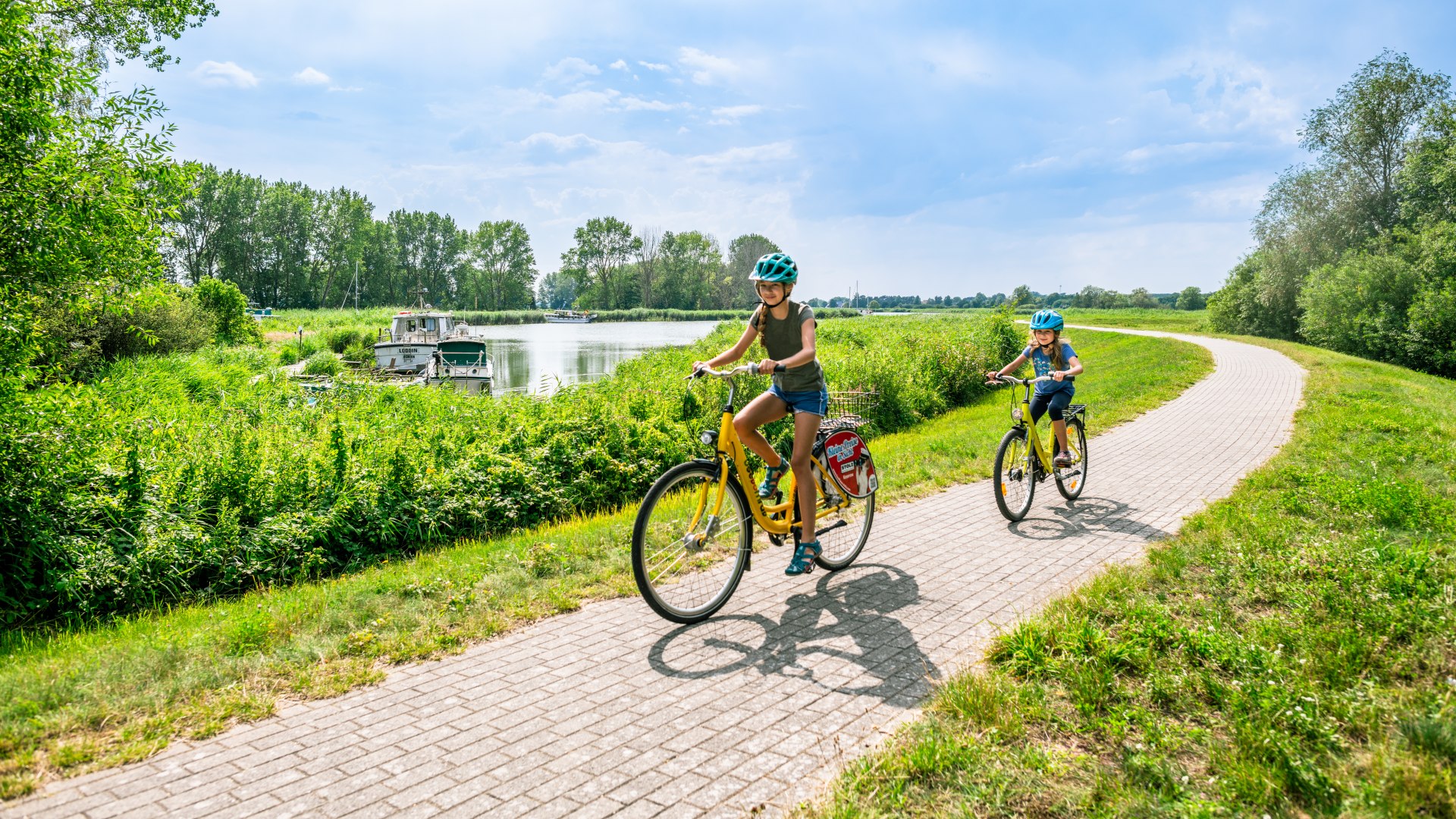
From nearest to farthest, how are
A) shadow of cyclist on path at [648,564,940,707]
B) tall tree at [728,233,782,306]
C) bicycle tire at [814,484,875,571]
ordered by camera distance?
1. shadow of cyclist on path at [648,564,940,707]
2. bicycle tire at [814,484,875,571]
3. tall tree at [728,233,782,306]

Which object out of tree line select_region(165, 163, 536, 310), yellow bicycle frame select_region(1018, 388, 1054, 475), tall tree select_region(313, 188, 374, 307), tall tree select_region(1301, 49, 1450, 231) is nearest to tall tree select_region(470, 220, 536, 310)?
tree line select_region(165, 163, 536, 310)

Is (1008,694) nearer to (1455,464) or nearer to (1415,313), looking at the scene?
(1455,464)

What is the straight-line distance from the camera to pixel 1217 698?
3293mm

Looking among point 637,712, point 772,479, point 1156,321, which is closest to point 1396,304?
point 1156,321

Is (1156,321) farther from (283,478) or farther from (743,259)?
(743,259)

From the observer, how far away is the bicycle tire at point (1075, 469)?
767cm

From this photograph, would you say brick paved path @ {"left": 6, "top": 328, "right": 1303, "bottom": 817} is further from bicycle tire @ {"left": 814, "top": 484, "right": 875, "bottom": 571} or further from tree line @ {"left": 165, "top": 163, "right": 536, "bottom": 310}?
tree line @ {"left": 165, "top": 163, "right": 536, "bottom": 310}

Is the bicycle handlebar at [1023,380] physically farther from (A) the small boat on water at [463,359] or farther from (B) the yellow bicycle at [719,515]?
(A) the small boat on water at [463,359]

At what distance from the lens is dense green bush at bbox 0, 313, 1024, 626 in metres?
5.86

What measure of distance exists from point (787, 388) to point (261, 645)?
10.7 ft

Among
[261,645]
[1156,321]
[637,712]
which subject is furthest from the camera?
[1156,321]

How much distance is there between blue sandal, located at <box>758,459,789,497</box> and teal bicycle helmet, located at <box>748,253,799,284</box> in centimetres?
113

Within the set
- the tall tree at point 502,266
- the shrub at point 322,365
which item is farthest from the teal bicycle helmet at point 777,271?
the tall tree at point 502,266

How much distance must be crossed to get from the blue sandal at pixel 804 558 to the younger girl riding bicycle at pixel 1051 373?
306cm
